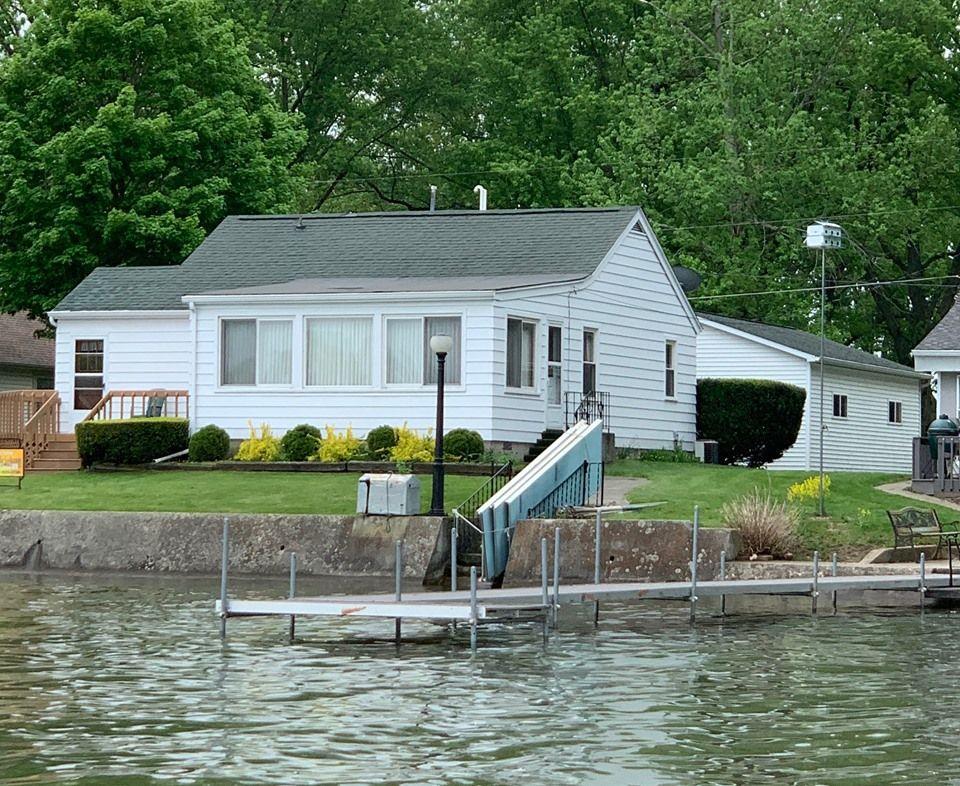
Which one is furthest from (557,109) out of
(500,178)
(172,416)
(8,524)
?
(8,524)

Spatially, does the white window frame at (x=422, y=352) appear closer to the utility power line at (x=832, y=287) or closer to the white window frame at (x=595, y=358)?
the white window frame at (x=595, y=358)

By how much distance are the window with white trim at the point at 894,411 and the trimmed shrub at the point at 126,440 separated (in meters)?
24.0

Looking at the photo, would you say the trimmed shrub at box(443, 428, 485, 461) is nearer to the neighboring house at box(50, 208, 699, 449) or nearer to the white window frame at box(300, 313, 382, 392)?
the neighboring house at box(50, 208, 699, 449)

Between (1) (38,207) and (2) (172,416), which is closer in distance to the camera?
(2) (172,416)

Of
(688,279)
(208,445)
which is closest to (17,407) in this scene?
(208,445)

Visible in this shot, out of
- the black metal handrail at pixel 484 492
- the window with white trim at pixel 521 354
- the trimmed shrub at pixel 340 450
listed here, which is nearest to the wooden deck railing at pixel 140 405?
the trimmed shrub at pixel 340 450

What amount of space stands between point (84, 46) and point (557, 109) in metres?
21.1

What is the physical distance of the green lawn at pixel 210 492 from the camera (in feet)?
107

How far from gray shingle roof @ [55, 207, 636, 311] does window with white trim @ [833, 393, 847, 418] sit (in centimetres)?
1178

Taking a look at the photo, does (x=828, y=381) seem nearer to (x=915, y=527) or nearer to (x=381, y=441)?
(x=381, y=441)

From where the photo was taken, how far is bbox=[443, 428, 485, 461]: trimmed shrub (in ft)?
119

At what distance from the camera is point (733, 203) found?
195 feet

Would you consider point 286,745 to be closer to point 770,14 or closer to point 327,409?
point 327,409

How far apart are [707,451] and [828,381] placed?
8467 millimetres
